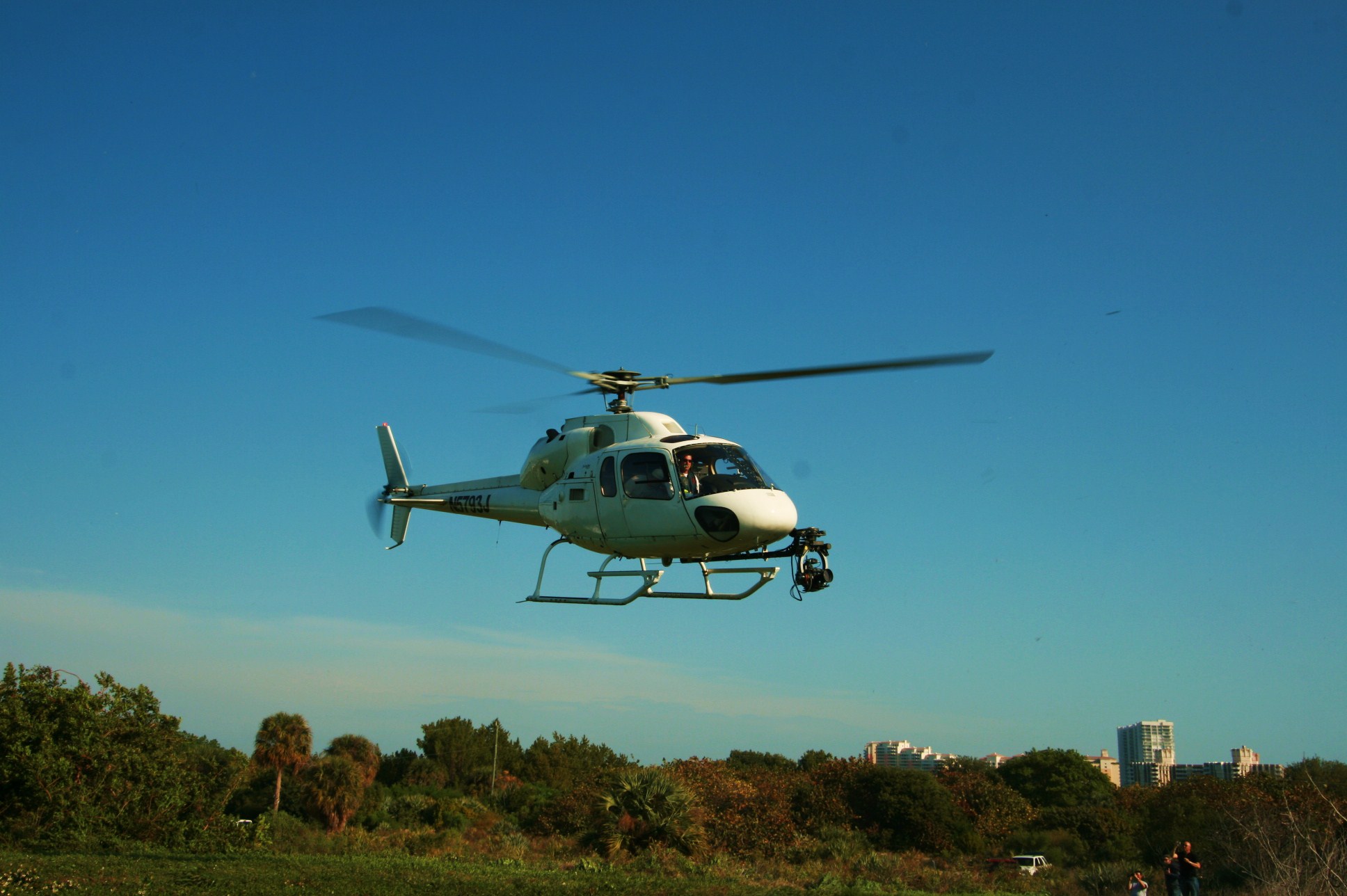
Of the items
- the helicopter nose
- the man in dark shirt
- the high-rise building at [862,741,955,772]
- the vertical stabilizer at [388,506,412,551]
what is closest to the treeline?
the man in dark shirt

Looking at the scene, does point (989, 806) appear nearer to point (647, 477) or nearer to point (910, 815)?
point (910, 815)

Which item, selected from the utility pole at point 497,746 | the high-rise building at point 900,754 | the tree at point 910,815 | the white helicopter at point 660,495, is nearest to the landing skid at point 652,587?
the white helicopter at point 660,495

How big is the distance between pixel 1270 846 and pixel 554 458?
64.2ft

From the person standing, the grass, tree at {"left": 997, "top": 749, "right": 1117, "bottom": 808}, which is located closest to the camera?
the person standing

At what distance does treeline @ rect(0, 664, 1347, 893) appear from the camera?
23.7 meters

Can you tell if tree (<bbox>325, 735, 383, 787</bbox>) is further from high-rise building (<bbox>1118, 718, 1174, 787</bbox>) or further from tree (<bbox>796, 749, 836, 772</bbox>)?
high-rise building (<bbox>1118, 718, 1174, 787</bbox>)

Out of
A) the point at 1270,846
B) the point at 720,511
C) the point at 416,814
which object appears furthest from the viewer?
the point at 416,814

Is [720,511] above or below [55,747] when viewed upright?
above

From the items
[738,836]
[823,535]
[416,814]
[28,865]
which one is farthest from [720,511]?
[416,814]

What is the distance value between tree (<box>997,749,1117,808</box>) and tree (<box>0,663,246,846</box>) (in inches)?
1427

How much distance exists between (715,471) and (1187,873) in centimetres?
1033

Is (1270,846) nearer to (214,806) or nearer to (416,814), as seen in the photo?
(214,806)

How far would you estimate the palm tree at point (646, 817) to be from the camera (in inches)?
1076

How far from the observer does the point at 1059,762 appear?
50.2m
